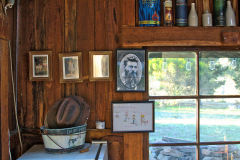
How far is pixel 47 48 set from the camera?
1.88 m

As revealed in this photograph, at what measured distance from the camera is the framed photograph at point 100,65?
6.06ft

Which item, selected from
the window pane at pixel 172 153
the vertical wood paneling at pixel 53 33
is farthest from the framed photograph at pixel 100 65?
the window pane at pixel 172 153

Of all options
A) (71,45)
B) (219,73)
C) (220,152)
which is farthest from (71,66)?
(220,152)

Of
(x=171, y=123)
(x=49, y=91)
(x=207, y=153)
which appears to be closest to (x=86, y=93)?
(x=49, y=91)

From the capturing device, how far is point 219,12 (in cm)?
183

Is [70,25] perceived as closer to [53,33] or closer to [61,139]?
[53,33]

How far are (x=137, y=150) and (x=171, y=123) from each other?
13.3 inches

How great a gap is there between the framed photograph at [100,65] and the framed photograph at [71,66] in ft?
0.28

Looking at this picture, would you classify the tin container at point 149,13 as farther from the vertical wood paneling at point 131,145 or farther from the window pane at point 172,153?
the window pane at point 172,153

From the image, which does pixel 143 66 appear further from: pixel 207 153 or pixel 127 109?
pixel 207 153

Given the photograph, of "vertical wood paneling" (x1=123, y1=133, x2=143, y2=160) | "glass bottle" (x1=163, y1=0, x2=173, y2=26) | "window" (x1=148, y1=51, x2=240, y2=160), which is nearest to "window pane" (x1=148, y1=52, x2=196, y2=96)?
"window" (x1=148, y1=51, x2=240, y2=160)

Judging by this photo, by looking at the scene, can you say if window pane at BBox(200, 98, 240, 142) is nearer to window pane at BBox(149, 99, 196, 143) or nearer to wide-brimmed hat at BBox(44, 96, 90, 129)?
window pane at BBox(149, 99, 196, 143)

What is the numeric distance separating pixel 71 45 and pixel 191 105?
1.04 meters

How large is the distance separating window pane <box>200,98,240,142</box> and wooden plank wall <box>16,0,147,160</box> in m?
0.50
